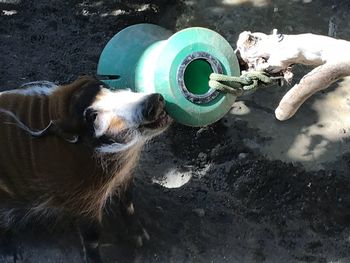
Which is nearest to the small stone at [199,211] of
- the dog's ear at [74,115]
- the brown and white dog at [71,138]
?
the brown and white dog at [71,138]

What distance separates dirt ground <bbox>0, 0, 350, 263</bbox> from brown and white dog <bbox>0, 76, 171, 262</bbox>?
0.35m

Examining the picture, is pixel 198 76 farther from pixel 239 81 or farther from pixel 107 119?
pixel 107 119

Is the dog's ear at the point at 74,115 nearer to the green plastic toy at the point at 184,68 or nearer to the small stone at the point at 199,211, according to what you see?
the green plastic toy at the point at 184,68

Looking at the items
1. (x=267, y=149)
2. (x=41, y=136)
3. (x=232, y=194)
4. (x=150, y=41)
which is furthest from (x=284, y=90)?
(x=41, y=136)

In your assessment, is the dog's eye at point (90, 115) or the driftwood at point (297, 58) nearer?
the driftwood at point (297, 58)

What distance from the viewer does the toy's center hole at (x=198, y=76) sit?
249cm

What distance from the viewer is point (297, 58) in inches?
92.8

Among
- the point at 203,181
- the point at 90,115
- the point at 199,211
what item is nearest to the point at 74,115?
the point at 90,115

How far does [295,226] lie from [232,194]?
35 centimetres

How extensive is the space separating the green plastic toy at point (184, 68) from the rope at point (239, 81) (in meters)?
0.04

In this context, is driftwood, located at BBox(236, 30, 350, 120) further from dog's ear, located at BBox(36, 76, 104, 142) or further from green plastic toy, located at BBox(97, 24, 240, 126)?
dog's ear, located at BBox(36, 76, 104, 142)

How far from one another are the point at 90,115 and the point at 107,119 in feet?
0.23

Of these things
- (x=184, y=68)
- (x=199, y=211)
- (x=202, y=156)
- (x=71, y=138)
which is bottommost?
(x=199, y=211)

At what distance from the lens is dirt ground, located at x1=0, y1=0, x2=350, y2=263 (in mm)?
3189
